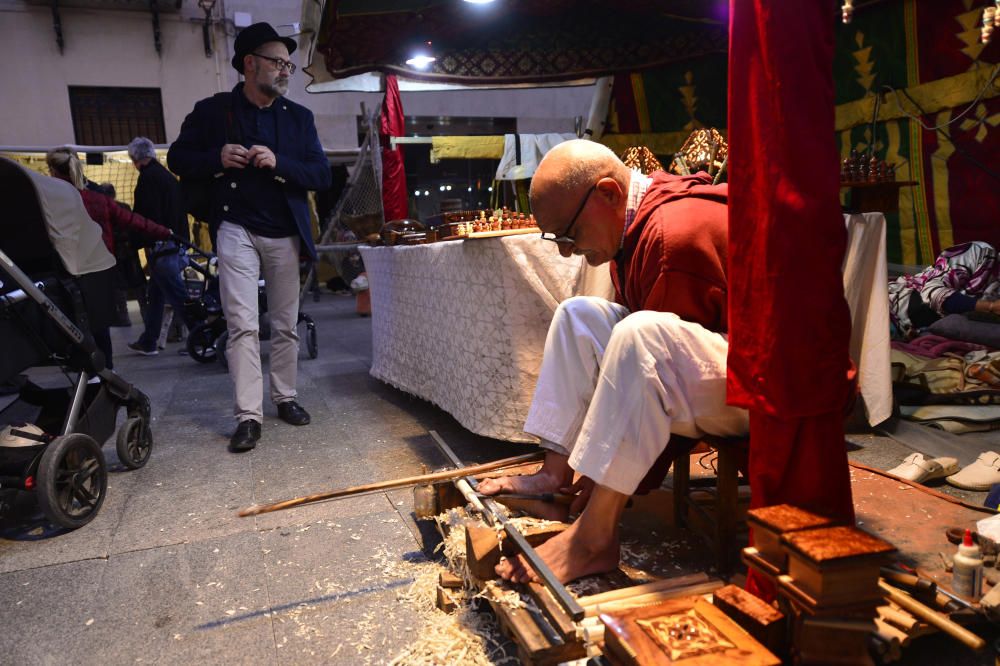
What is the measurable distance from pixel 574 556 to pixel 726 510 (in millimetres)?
447

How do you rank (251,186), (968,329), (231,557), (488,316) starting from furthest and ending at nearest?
1. (968,329)
2. (251,186)
3. (488,316)
4. (231,557)

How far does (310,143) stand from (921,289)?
408 cm

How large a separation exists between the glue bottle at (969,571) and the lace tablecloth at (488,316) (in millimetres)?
1426

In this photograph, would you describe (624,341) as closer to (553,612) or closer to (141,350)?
(553,612)

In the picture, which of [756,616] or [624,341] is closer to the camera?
[756,616]

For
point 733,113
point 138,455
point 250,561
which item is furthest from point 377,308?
point 733,113

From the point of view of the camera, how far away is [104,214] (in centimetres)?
472

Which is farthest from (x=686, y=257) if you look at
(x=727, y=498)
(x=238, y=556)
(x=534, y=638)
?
(x=238, y=556)

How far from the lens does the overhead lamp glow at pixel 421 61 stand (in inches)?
230

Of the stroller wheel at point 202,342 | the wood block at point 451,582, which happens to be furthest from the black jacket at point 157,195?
the wood block at point 451,582

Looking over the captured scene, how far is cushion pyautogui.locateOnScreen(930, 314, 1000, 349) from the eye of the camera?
3.82m

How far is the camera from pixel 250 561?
7.29 ft

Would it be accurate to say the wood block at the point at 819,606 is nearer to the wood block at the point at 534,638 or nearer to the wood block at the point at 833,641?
the wood block at the point at 833,641

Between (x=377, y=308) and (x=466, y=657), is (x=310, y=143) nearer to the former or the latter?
(x=377, y=308)
